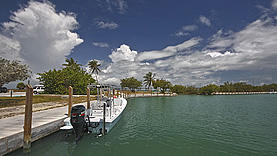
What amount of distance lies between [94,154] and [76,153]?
85 cm

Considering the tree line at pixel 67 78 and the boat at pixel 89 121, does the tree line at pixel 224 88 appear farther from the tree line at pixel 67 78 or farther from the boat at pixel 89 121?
the boat at pixel 89 121

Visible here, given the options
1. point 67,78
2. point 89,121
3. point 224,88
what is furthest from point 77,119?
point 224,88

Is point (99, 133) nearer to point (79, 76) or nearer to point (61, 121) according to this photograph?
Answer: point (61, 121)

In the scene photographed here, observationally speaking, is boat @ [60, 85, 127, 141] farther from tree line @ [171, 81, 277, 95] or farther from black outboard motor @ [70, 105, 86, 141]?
tree line @ [171, 81, 277, 95]

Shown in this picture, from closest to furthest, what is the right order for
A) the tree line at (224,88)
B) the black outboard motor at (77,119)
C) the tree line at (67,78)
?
the black outboard motor at (77,119), the tree line at (67,78), the tree line at (224,88)

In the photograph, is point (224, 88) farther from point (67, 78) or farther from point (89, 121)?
point (89, 121)

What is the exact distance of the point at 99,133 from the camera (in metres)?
8.84

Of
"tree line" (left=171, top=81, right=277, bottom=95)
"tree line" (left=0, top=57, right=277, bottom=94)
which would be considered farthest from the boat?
"tree line" (left=171, top=81, right=277, bottom=95)

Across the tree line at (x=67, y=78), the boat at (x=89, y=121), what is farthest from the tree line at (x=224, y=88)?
the boat at (x=89, y=121)

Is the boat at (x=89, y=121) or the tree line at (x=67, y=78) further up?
the tree line at (x=67, y=78)

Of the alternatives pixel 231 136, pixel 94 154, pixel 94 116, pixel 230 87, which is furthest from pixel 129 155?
pixel 230 87

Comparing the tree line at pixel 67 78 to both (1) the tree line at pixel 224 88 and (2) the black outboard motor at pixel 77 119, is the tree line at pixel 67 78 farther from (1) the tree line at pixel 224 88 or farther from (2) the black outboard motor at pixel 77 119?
(2) the black outboard motor at pixel 77 119

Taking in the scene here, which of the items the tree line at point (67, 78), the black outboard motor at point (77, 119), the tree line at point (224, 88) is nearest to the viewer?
the black outboard motor at point (77, 119)

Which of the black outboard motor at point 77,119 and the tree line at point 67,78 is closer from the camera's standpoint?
the black outboard motor at point 77,119
